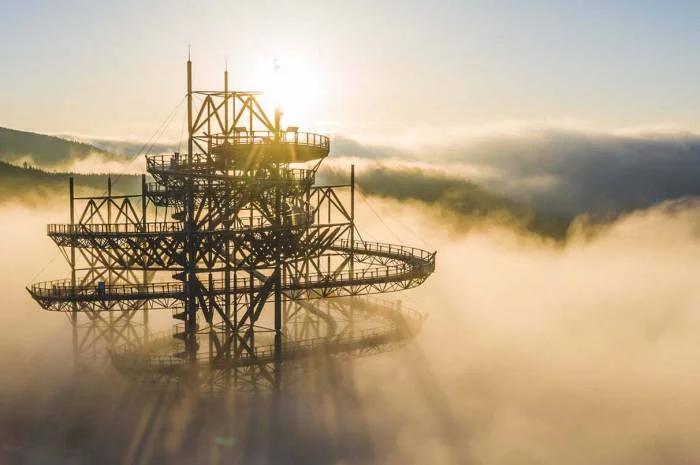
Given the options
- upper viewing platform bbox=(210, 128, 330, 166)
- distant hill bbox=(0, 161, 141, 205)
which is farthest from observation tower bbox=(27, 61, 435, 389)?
distant hill bbox=(0, 161, 141, 205)

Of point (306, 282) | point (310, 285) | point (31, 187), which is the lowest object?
point (310, 285)

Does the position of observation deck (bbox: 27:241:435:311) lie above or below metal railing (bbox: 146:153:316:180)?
below

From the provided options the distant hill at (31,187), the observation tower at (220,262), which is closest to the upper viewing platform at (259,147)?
the observation tower at (220,262)

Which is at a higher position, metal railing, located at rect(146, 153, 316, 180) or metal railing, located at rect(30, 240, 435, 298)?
metal railing, located at rect(146, 153, 316, 180)

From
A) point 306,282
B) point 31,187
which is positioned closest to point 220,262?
point 306,282

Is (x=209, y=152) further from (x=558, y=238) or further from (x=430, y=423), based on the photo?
(x=558, y=238)

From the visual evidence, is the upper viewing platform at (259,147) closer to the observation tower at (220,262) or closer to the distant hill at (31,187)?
the observation tower at (220,262)

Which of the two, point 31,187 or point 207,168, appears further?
point 31,187

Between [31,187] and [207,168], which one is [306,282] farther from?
[31,187]

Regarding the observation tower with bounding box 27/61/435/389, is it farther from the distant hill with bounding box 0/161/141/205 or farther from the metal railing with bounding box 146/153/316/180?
the distant hill with bounding box 0/161/141/205

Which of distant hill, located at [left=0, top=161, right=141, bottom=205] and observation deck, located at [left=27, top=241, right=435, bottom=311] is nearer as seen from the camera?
observation deck, located at [left=27, top=241, right=435, bottom=311]

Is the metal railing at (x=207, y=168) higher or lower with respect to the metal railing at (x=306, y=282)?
higher

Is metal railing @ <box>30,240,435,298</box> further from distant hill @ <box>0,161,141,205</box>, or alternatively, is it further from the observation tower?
distant hill @ <box>0,161,141,205</box>
